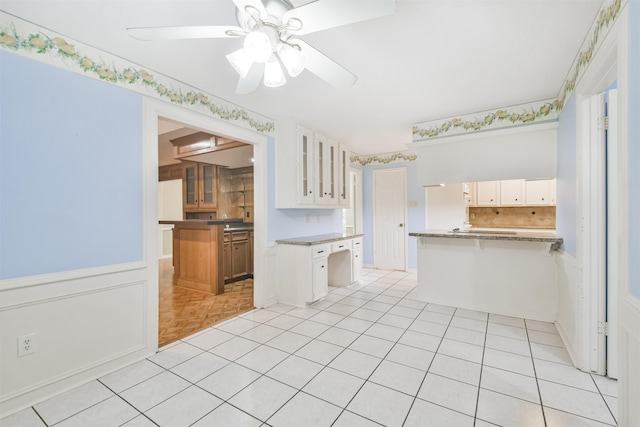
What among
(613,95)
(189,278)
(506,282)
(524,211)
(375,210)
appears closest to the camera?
(613,95)

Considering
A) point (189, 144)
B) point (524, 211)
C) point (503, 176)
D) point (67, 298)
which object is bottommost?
point (67, 298)

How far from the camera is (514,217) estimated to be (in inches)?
200

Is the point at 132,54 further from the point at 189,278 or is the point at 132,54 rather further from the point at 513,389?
the point at 513,389

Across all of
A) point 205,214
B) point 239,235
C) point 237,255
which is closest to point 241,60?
point 239,235

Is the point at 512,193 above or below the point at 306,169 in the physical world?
below

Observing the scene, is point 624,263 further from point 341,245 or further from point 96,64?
point 96,64

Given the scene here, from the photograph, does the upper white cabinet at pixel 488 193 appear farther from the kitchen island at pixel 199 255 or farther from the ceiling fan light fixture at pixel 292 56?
the ceiling fan light fixture at pixel 292 56

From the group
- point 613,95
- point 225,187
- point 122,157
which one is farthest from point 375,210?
point 122,157

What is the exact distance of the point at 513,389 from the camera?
71.1 inches

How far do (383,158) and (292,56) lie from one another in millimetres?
4504

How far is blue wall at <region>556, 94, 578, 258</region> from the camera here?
2.26 metres

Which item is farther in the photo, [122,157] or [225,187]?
[225,187]

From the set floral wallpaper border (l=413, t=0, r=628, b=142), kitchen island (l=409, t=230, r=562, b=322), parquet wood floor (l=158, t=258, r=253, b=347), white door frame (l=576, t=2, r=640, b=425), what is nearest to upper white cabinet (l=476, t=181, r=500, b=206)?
kitchen island (l=409, t=230, r=562, b=322)

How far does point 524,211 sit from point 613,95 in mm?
3720
